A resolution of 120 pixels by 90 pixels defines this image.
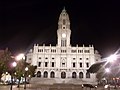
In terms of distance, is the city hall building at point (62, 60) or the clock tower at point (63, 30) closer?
the city hall building at point (62, 60)

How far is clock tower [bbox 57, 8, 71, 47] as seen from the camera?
425 feet

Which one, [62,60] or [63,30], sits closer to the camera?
[62,60]

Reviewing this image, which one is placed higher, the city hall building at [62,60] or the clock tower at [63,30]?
the clock tower at [63,30]

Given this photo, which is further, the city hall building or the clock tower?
the clock tower

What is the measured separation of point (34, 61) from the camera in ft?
395

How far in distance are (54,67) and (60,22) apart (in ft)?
102

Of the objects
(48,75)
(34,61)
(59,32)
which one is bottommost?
(48,75)

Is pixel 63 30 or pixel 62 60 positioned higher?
pixel 63 30

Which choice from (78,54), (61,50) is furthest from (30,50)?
(78,54)

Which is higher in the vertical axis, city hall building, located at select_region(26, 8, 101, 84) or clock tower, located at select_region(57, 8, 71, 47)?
clock tower, located at select_region(57, 8, 71, 47)

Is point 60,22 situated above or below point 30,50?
above

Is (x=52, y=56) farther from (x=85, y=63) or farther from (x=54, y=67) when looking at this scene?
(x=85, y=63)

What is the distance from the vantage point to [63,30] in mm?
133750

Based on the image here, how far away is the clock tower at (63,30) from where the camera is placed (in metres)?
129
